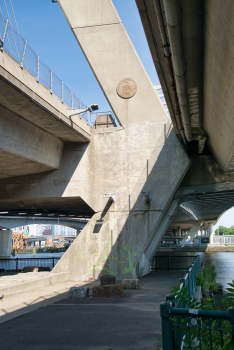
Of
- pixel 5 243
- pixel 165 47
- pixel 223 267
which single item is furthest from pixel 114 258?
pixel 5 243

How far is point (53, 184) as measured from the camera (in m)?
20.8

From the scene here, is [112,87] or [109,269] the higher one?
[112,87]

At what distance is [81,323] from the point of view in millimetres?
8281

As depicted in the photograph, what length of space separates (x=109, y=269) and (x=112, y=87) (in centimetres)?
1135

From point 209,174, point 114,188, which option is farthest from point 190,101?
point 209,174

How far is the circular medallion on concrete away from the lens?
20.3m

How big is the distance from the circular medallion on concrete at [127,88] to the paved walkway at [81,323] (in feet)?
40.9

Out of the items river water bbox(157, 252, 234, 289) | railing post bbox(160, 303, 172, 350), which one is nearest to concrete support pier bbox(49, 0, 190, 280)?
river water bbox(157, 252, 234, 289)

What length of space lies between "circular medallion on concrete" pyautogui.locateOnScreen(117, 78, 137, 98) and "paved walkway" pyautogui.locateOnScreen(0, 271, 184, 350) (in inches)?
490

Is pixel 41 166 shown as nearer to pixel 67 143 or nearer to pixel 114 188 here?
pixel 67 143

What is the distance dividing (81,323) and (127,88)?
50.6 ft

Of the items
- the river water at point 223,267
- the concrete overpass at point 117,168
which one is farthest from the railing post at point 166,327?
the river water at point 223,267

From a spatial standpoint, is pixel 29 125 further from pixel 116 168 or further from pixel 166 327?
pixel 166 327

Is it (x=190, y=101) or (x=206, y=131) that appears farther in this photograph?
(x=206, y=131)
